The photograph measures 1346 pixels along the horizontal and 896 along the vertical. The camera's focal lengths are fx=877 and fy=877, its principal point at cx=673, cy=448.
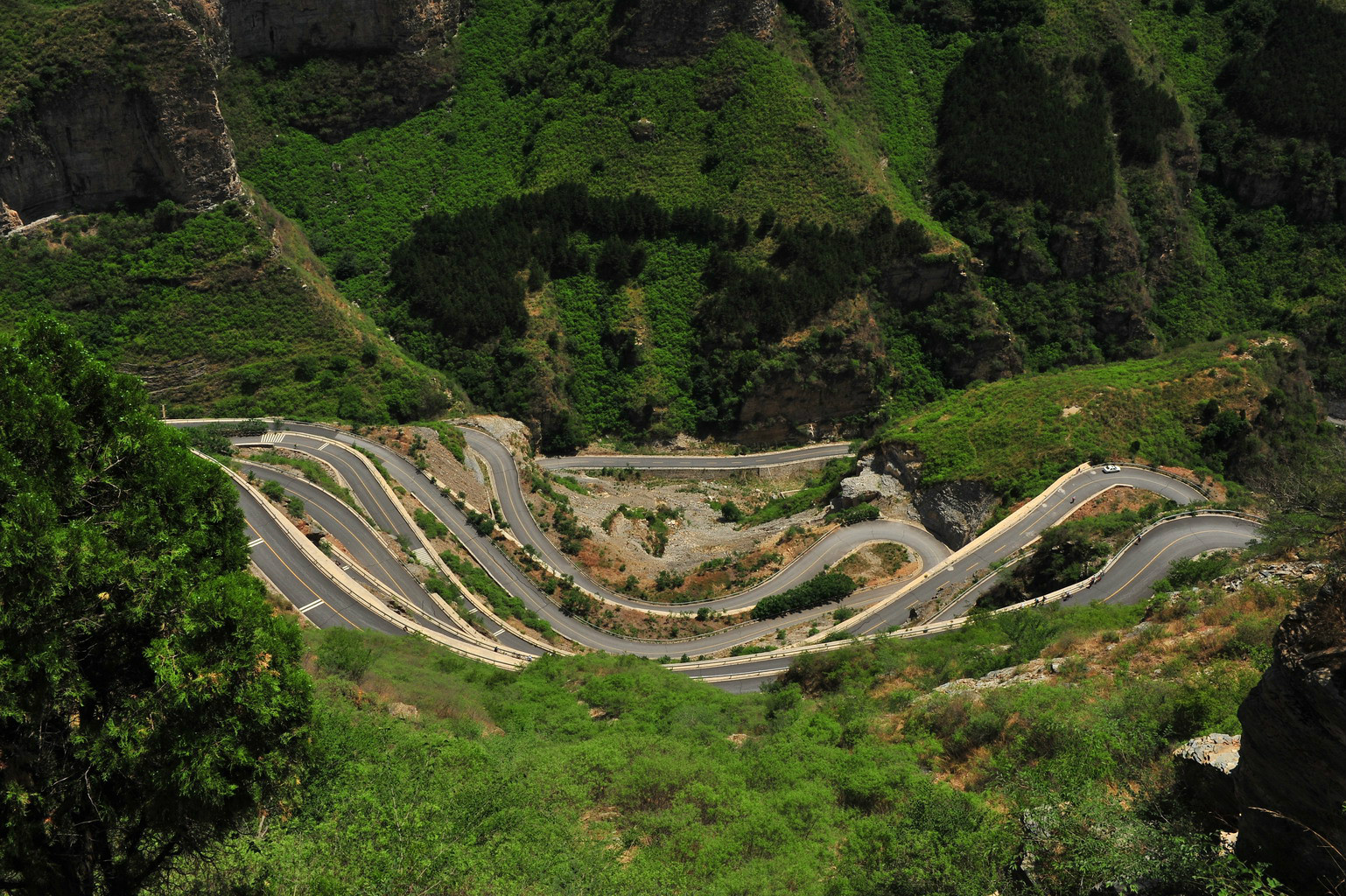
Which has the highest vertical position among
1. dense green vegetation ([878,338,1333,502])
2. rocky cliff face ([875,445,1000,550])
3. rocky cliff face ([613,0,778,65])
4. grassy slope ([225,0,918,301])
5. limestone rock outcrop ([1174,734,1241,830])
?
rocky cliff face ([613,0,778,65])

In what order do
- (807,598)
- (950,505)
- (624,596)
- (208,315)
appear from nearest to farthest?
(807,598) < (624,596) < (950,505) < (208,315)

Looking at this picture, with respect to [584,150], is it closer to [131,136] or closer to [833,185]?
[833,185]

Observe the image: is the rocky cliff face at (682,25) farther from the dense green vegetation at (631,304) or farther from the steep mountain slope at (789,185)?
the dense green vegetation at (631,304)

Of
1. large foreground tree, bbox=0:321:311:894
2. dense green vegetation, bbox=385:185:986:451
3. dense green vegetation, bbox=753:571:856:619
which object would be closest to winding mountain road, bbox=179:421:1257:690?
dense green vegetation, bbox=753:571:856:619

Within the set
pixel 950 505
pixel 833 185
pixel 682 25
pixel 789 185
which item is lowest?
pixel 950 505

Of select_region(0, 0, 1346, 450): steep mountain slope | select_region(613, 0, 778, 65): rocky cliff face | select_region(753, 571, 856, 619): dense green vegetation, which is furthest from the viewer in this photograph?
select_region(613, 0, 778, 65): rocky cliff face

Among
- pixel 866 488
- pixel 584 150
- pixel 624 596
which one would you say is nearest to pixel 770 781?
pixel 624 596

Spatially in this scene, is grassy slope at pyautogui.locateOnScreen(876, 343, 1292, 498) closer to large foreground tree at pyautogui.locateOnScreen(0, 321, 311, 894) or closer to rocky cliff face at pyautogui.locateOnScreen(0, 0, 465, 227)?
large foreground tree at pyautogui.locateOnScreen(0, 321, 311, 894)
